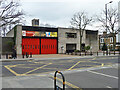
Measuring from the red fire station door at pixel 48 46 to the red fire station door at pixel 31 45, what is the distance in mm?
1273

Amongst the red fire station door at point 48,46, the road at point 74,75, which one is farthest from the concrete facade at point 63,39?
the road at point 74,75

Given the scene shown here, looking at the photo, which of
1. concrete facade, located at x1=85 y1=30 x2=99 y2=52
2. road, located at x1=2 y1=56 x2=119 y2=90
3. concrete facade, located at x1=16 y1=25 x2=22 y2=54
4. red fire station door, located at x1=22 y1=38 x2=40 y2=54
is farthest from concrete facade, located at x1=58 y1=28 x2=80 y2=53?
road, located at x1=2 y1=56 x2=119 y2=90

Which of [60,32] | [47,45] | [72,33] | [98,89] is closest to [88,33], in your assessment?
[72,33]

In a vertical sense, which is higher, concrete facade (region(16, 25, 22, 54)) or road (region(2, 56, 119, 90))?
concrete facade (region(16, 25, 22, 54))

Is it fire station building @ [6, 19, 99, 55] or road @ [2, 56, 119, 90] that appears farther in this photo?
fire station building @ [6, 19, 99, 55]

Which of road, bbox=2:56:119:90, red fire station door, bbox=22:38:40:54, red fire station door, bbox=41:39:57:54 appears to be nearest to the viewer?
road, bbox=2:56:119:90

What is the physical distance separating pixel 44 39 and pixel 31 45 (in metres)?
3.62

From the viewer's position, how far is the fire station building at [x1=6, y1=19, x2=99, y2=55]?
3160 cm

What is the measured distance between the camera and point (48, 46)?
34.5 m

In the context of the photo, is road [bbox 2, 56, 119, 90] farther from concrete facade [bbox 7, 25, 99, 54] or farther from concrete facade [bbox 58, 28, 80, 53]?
concrete facade [bbox 58, 28, 80, 53]

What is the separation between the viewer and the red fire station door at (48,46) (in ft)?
111

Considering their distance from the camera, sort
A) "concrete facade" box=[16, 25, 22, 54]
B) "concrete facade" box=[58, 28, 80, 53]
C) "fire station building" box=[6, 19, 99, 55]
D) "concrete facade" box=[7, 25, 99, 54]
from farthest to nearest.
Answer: "concrete facade" box=[58, 28, 80, 53], "fire station building" box=[6, 19, 99, 55], "concrete facade" box=[7, 25, 99, 54], "concrete facade" box=[16, 25, 22, 54]

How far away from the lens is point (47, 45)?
113 feet

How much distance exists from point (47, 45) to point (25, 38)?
5.77 meters
